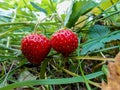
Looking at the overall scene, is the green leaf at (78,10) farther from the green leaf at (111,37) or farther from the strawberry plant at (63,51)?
the green leaf at (111,37)

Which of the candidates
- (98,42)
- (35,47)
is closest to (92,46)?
(98,42)

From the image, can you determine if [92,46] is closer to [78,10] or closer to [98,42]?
[98,42]

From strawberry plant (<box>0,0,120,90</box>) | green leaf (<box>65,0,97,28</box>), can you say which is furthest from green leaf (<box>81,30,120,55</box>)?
green leaf (<box>65,0,97,28</box>)

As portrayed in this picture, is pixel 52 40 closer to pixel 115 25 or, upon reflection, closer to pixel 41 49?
pixel 41 49

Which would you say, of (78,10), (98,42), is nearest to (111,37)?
(98,42)

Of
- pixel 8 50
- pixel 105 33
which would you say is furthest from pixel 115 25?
pixel 8 50

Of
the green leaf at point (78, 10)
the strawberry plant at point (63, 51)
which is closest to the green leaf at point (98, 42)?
the strawberry plant at point (63, 51)

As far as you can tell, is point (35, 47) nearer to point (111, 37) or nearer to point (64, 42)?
point (64, 42)

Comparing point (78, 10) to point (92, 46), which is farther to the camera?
point (78, 10)
